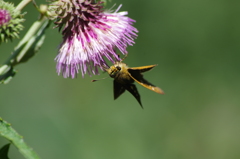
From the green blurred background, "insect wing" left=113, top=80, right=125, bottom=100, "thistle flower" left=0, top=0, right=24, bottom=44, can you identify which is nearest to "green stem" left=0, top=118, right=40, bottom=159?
"thistle flower" left=0, top=0, right=24, bottom=44

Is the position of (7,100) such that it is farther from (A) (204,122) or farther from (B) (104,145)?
(A) (204,122)

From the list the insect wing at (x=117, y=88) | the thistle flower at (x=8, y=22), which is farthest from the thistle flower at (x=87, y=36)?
the thistle flower at (x=8, y=22)

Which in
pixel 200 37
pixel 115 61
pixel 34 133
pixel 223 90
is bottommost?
pixel 223 90

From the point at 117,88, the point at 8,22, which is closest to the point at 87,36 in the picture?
the point at 117,88

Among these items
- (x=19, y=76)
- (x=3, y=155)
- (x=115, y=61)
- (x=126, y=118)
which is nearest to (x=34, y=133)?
(x=19, y=76)

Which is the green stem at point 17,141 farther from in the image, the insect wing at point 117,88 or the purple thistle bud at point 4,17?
the insect wing at point 117,88

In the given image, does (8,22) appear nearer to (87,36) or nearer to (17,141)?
(87,36)

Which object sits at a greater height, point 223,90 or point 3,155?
point 3,155

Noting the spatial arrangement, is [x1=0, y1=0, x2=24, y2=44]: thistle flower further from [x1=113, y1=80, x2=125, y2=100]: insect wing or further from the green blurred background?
the green blurred background
